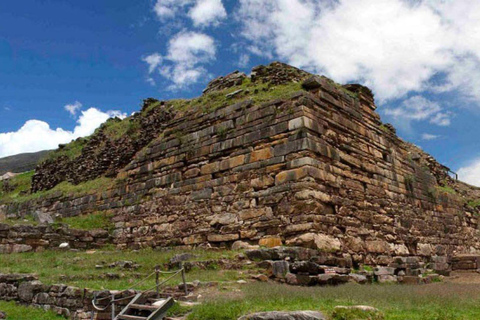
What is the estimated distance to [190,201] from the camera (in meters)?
13.0

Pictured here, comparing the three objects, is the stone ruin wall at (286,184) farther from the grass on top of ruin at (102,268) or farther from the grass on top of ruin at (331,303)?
the grass on top of ruin at (331,303)

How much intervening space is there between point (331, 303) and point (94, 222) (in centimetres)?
1135

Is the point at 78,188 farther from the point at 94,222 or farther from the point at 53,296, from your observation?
the point at 53,296

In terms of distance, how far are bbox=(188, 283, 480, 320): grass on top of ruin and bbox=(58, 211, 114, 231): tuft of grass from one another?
8985mm

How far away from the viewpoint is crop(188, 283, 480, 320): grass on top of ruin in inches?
218

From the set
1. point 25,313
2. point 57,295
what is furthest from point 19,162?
point 57,295

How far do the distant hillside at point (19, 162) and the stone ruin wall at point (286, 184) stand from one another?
31.9 m

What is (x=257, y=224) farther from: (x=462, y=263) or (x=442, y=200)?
(x=442, y=200)

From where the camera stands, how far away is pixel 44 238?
1377cm

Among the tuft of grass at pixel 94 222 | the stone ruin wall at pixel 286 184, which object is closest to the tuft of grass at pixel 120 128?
the stone ruin wall at pixel 286 184

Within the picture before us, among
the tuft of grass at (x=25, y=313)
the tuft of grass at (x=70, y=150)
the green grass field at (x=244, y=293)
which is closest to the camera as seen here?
the green grass field at (x=244, y=293)

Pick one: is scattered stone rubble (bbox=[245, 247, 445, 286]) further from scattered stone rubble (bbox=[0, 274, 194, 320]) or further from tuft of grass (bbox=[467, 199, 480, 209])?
tuft of grass (bbox=[467, 199, 480, 209])

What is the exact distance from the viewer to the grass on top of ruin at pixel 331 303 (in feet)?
18.2

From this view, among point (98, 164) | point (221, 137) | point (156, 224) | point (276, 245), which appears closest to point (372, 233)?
point (276, 245)
